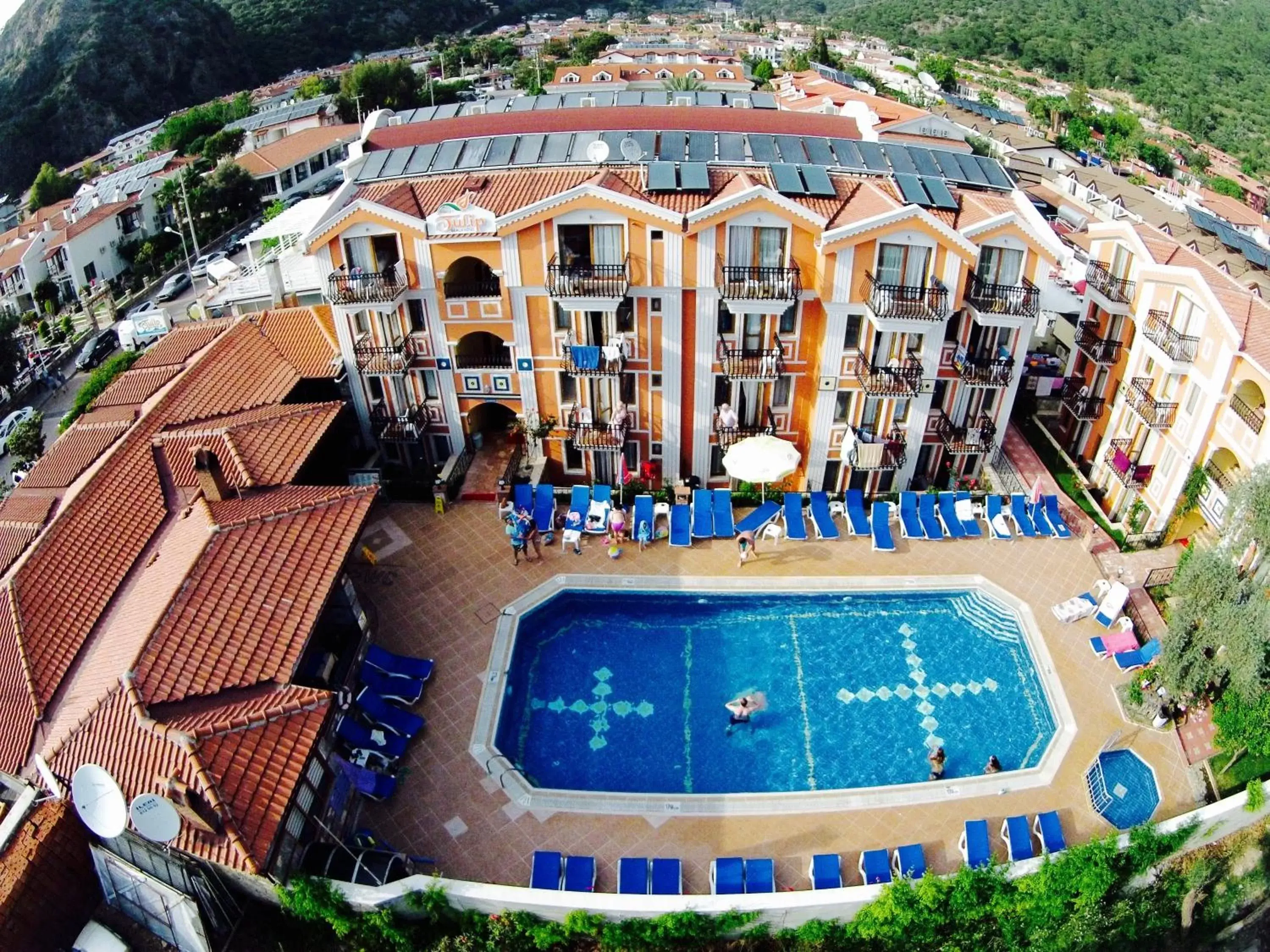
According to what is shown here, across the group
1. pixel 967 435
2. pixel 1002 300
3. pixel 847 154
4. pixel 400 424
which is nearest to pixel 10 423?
pixel 400 424

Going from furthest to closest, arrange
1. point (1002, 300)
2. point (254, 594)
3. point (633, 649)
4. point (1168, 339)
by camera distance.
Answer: point (1168, 339)
point (1002, 300)
point (633, 649)
point (254, 594)

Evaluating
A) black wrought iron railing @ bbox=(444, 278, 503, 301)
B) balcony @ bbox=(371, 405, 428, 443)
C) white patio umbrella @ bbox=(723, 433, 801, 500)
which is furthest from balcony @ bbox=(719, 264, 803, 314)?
balcony @ bbox=(371, 405, 428, 443)

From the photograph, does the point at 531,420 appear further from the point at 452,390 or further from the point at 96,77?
the point at 96,77

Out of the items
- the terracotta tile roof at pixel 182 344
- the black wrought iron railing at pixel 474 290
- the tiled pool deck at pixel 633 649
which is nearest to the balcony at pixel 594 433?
the tiled pool deck at pixel 633 649

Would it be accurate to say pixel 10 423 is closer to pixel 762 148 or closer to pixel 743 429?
pixel 743 429

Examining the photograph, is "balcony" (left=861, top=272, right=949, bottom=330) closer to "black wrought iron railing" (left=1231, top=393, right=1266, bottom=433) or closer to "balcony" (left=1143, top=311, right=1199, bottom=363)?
"balcony" (left=1143, top=311, right=1199, bottom=363)

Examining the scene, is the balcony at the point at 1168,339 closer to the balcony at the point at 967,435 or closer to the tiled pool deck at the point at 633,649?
the balcony at the point at 967,435

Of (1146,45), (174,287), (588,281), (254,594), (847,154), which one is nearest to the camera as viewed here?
(254,594)
